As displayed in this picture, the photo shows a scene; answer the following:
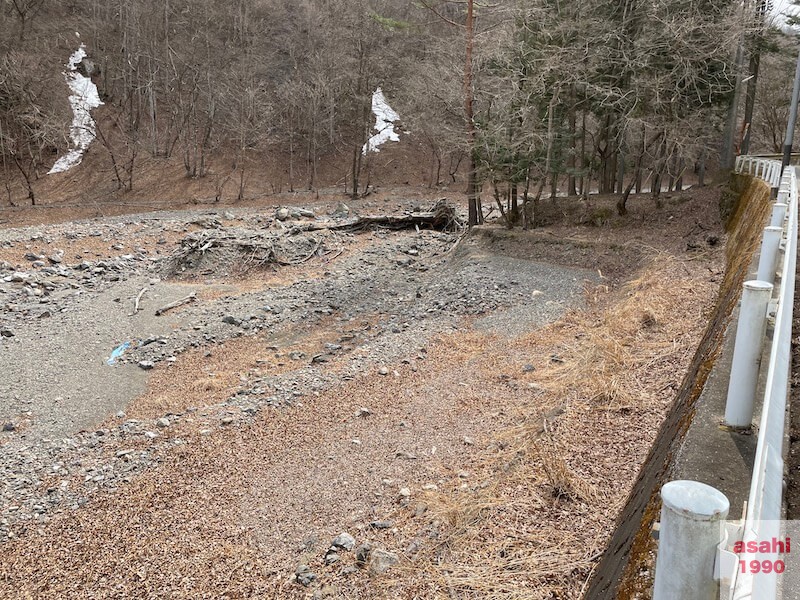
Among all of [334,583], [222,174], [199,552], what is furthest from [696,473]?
[222,174]

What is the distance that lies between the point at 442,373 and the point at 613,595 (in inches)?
270

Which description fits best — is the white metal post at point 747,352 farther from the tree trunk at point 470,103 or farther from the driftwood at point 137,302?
the tree trunk at point 470,103

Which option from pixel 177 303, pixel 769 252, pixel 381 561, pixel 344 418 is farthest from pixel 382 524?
pixel 177 303

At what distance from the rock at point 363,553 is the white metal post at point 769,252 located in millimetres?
3883

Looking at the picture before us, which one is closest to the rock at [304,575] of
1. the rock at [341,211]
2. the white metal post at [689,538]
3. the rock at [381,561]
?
the rock at [381,561]

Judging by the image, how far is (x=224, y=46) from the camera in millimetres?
43344

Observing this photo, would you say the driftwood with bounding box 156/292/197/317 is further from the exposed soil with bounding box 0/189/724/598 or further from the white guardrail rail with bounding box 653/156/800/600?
the white guardrail rail with bounding box 653/156/800/600

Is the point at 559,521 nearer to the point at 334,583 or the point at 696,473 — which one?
the point at 696,473

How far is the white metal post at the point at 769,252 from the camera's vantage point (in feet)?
13.5

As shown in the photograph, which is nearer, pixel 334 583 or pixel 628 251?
pixel 334 583

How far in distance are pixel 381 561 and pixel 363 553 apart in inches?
9.7

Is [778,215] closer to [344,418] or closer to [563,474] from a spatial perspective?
[563,474]

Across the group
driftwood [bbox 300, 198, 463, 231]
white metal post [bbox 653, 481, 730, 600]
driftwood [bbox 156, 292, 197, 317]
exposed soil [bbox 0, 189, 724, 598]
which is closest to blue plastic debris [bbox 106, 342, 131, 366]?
exposed soil [bbox 0, 189, 724, 598]

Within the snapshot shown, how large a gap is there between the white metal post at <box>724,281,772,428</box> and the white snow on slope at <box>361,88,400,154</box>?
3972 cm
